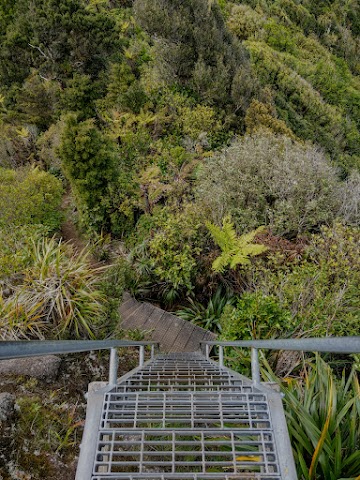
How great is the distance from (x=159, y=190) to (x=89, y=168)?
177 centimetres

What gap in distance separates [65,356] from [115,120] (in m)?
8.48

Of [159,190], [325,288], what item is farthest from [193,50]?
[325,288]

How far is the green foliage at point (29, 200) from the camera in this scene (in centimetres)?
730

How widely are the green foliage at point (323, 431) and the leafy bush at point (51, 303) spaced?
2609mm

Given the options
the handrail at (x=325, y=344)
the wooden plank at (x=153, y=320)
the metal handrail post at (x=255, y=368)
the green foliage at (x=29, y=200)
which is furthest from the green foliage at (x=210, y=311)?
the handrail at (x=325, y=344)

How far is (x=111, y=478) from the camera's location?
1495mm

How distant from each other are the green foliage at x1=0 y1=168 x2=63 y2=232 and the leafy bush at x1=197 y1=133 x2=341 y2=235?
369 cm

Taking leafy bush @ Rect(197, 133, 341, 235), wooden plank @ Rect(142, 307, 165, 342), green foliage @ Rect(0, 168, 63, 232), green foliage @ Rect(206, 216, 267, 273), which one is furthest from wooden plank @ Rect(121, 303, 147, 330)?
green foliage @ Rect(0, 168, 63, 232)

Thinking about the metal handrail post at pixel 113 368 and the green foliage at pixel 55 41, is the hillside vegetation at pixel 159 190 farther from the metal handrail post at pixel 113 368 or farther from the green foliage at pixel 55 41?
the metal handrail post at pixel 113 368

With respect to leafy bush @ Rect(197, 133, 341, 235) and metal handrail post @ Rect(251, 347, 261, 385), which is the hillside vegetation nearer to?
leafy bush @ Rect(197, 133, 341, 235)

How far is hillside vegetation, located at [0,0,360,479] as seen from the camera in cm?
473

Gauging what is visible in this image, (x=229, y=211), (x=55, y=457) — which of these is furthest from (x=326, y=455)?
(x=229, y=211)

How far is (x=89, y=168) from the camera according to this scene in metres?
7.61

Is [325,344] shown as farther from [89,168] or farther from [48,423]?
[89,168]
